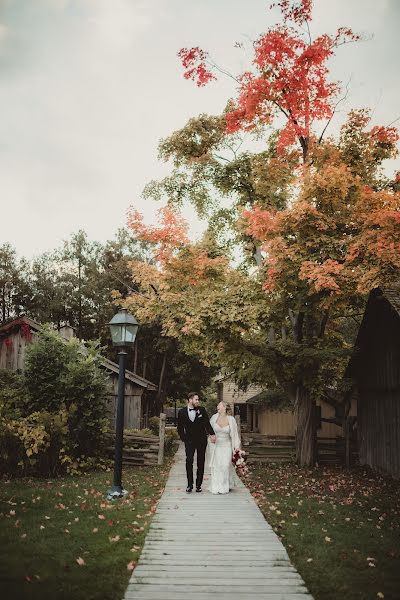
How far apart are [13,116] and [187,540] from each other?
1855 cm

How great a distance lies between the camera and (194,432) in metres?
9.92

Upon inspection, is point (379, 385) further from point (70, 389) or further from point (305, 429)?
point (70, 389)

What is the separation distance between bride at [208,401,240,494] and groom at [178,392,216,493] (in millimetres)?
312

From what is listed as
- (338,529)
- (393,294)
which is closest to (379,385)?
(393,294)

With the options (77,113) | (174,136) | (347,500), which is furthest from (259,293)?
(77,113)

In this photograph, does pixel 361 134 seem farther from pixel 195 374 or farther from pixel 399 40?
pixel 195 374

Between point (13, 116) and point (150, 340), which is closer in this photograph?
point (13, 116)

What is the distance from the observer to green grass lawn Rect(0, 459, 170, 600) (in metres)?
4.62

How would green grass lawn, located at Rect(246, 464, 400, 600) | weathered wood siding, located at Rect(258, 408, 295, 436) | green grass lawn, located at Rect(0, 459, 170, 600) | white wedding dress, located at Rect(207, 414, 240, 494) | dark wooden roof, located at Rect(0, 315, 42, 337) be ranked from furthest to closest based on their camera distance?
1. weathered wood siding, located at Rect(258, 408, 295, 436)
2. dark wooden roof, located at Rect(0, 315, 42, 337)
3. white wedding dress, located at Rect(207, 414, 240, 494)
4. green grass lawn, located at Rect(246, 464, 400, 600)
5. green grass lawn, located at Rect(0, 459, 170, 600)

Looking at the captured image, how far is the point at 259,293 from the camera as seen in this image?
13555mm

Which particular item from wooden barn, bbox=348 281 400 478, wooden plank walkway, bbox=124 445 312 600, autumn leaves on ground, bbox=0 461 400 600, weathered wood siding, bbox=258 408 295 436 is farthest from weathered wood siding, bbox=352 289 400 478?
weathered wood siding, bbox=258 408 295 436

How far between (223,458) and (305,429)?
694 cm

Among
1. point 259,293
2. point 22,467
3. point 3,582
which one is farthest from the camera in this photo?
point 259,293

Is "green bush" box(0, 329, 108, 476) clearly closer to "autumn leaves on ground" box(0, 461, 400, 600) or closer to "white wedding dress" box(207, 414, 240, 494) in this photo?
"autumn leaves on ground" box(0, 461, 400, 600)
